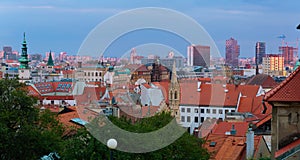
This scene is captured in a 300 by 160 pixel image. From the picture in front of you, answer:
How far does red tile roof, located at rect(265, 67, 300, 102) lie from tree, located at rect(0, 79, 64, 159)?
12613 mm

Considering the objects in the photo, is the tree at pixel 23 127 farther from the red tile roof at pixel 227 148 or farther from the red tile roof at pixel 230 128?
the red tile roof at pixel 230 128

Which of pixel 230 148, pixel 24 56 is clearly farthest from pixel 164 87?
pixel 24 56

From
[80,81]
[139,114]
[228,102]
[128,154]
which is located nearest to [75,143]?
[128,154]

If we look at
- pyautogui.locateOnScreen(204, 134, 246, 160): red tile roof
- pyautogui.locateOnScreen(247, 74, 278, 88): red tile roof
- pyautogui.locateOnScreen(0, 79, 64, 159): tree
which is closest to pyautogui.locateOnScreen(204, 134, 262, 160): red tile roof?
pyautogui.locateOnScreen(204, 134, 246, 160): red tile roof

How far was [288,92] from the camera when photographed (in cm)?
1300

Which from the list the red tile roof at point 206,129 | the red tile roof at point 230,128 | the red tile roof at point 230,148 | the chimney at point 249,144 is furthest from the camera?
the red tile roof at point 206,129

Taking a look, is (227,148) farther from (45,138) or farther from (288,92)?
(288,92)

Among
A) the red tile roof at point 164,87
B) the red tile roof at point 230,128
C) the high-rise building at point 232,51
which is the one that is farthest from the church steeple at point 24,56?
the high-rise building at point 232,51

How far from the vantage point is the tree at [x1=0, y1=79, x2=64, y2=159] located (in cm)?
2275

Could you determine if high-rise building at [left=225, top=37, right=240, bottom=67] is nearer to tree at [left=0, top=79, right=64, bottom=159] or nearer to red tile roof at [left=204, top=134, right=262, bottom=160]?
red tile roof at [left=204, top=134, right=262, bottom=160]

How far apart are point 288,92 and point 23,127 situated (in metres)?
→ 13.5

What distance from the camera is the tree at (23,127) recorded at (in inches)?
896

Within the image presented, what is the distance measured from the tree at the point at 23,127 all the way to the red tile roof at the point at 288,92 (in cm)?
1261

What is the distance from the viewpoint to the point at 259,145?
24.6 meters
